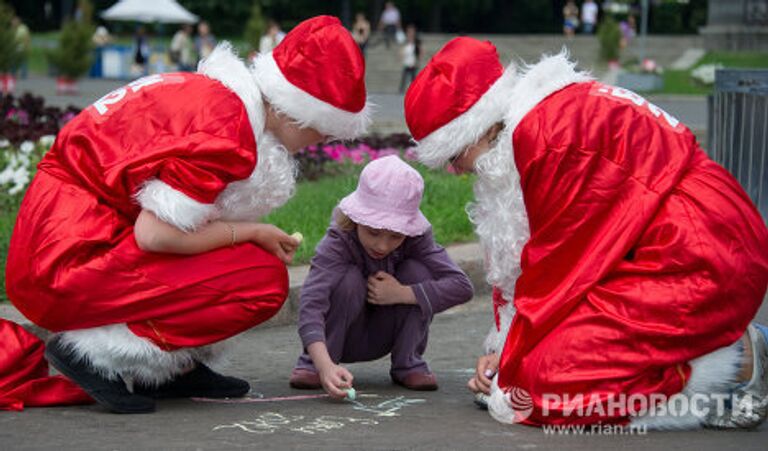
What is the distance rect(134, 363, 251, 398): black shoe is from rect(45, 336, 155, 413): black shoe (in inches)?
10.9

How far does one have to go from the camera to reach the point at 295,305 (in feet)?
20.0

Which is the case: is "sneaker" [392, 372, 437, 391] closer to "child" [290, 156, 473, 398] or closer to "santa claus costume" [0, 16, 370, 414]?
"child" [290, 156, 473, 398]

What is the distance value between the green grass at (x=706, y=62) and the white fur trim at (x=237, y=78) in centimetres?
2090

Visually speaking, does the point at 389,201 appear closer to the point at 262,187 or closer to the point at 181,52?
the point at 262,187

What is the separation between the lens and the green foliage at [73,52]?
26156mm

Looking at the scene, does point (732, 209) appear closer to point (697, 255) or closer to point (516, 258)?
point (697, 255)

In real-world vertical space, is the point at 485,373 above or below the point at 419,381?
above

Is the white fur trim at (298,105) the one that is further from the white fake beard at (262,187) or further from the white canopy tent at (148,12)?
the white canopy tent at (148,12)

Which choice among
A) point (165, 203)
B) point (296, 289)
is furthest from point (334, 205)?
point (165, 203)

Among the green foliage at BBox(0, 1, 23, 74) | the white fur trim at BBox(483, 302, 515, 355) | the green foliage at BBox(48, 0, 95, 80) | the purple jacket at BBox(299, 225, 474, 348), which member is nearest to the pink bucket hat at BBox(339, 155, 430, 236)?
the purple jacket at BBox(299, 225, 474, 348)

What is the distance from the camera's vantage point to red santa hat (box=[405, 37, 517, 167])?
14.1 feet

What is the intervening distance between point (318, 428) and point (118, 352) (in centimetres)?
66

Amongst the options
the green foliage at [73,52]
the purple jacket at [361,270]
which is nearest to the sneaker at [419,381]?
the purple jacket at [361,270]

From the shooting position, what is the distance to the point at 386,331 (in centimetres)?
491
